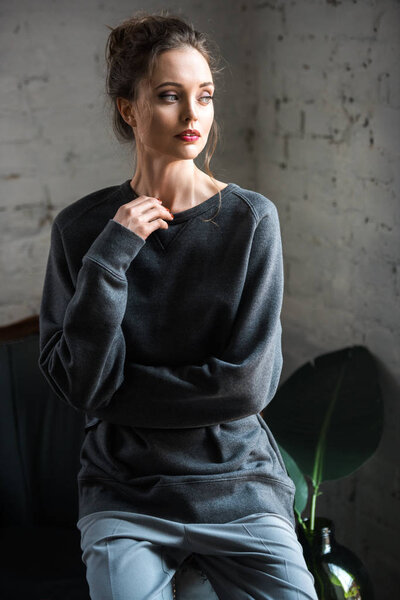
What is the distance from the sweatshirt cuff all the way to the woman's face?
183 mm

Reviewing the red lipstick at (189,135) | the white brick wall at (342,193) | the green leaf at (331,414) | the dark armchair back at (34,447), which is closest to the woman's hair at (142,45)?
the red lipstick at (189,135)

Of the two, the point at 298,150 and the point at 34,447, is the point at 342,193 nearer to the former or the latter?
the point at 298,150

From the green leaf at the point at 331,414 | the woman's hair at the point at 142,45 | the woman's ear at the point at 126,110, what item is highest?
the woman's hair at the point at 142,45

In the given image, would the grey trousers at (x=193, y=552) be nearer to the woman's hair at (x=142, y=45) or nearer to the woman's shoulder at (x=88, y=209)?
the woman's shoulder at (x=88, y=209)

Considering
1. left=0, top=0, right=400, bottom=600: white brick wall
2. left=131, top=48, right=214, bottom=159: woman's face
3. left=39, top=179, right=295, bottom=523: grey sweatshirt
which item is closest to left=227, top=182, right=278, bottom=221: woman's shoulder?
left=39, top=179, right=295, bottom=523: grey sweatshirt

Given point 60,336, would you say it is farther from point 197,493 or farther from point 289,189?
point 289,189

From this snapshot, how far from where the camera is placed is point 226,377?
1.33 m

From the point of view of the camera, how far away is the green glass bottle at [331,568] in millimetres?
1879

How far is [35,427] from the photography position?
2.06m

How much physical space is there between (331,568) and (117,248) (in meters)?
1.09

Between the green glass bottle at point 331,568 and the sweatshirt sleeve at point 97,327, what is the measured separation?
86cm

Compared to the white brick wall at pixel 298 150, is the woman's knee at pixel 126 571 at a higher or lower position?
lower

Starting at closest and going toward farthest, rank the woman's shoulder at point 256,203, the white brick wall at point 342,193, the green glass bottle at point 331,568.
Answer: the woman's shoulder at point 256,203 → the green glass bottle at point 331,568 → the white brick wall at point 342,193

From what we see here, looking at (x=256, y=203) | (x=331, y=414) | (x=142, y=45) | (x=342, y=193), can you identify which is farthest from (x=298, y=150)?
(x=142, y=45)
